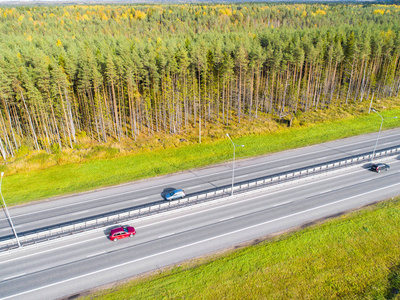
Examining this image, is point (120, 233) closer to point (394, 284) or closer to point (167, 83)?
point (394, 284)

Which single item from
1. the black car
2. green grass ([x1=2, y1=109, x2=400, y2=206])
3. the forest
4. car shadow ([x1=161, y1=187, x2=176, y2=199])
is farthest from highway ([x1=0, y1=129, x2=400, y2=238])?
the forest

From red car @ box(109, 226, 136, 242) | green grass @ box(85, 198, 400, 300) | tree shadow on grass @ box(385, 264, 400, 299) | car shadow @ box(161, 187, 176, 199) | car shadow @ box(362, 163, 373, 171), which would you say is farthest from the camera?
car shadow @ box(362, 163, 373, 171)

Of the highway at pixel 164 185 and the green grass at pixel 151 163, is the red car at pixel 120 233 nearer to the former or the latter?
the highway at pixel 164 185

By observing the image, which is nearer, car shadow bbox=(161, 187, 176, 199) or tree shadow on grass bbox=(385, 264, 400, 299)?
tree shadow on grass bbox=(385, 264, 400, 299)

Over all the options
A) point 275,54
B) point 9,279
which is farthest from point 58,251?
point 275,54

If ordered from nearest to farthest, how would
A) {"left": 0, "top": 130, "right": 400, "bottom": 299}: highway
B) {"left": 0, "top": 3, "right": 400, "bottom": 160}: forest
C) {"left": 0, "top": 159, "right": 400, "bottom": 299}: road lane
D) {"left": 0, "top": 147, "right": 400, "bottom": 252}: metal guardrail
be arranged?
{"left": 0, "top": 159, "right": 400, "bottom": 299}: road lane, {"left": 0, "top": 130, "right": 400, "bottom": 299}: highway, {"left": 0, "top": 147, "right": 400, "bottom": 252}: metal guardrail, {"left": 0, "top": 3, "right": 400, "bottom": 160}: forest

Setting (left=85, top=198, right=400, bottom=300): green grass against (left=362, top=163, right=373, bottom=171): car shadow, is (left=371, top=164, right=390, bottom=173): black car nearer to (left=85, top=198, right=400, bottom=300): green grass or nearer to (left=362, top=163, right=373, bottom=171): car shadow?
(left=362, top=163, right=373, bottom=171): car shadow

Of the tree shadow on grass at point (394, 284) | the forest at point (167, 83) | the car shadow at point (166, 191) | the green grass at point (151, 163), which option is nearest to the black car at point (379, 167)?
the green grass at point (151, 163)

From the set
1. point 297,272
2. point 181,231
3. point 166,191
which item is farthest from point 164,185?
point 297,272
